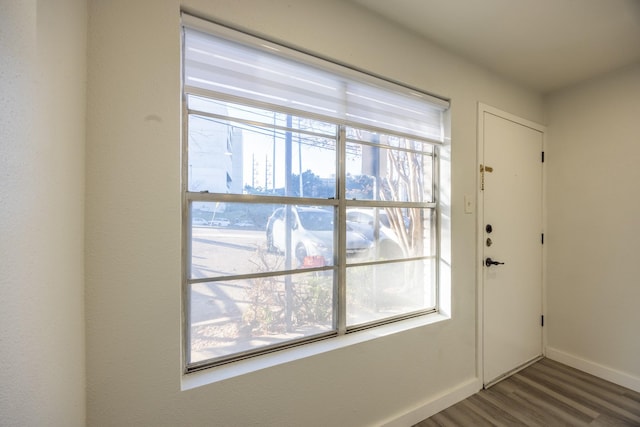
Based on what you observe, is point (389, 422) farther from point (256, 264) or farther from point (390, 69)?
point (390, 69)

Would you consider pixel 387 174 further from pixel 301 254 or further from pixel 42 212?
pixel 42 212

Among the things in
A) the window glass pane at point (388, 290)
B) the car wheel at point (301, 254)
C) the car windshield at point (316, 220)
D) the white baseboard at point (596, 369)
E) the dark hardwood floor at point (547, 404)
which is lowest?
the dark hardwood floor at point (547, 404)

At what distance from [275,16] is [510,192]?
89.5 inches

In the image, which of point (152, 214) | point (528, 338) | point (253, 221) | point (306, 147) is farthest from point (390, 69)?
point (528, 338)

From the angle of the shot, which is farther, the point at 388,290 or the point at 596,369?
the point at 596,369

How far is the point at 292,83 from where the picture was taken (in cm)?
138

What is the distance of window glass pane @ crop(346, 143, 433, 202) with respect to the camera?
1.66m

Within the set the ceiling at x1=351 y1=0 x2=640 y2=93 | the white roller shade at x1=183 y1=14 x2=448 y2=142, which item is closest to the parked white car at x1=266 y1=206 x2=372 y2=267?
the white roller shade at x1=183 y1=14 x2=448 y2=142

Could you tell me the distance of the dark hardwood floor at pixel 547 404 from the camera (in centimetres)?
177

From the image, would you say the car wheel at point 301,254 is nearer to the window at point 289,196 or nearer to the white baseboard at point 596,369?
the window at point 289,196

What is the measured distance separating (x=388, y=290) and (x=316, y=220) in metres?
0.74

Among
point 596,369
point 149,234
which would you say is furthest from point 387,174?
point 596,369

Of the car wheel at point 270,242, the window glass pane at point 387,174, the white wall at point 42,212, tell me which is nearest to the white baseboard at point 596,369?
the window glass pane at point 387,174

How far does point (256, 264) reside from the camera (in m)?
1.36
